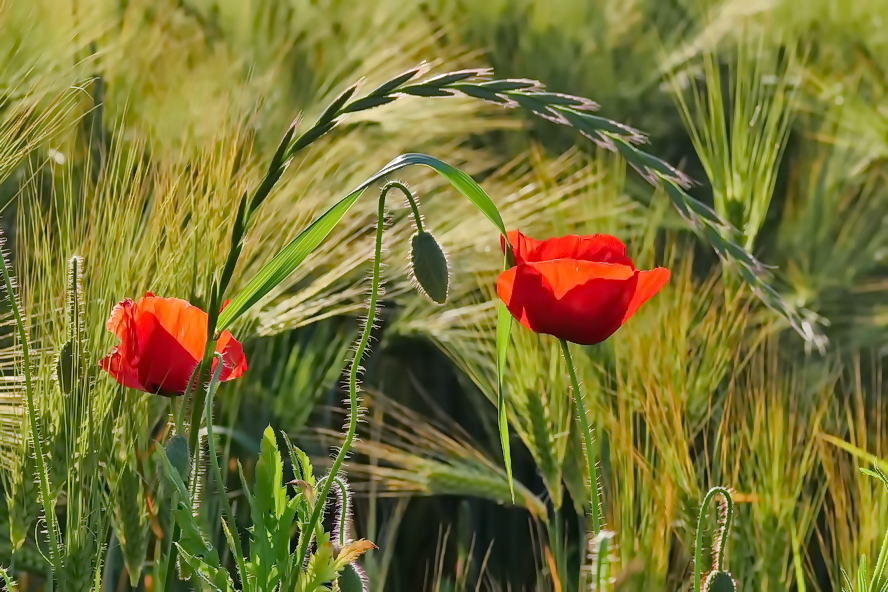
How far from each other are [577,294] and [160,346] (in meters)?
0.20

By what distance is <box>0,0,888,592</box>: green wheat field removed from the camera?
53 centimetres

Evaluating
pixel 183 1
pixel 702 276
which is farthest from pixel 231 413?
pixel 702 276

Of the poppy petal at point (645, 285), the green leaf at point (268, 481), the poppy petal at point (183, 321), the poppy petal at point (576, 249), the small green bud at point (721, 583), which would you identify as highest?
the poppy petal at point (576, 249)

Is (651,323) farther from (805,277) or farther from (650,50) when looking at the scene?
(650,50)

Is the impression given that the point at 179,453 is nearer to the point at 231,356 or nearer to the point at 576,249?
the point at 231,356

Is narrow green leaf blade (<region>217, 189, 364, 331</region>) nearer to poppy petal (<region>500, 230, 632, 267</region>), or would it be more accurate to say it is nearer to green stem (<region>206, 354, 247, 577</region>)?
green stem (<region>206, 354, 247, 577</region>)

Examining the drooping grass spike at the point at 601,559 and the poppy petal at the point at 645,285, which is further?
the poppy petal at the point at 645,285

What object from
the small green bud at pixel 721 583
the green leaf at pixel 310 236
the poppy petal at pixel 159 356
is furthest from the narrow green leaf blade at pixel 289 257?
the small green bud at pixel 721 583

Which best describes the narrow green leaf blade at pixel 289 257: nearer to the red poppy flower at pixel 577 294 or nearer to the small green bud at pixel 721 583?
the red poppy flower at pixel 577 294

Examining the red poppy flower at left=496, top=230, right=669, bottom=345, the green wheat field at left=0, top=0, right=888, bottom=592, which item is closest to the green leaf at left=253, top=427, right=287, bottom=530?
the green wheat field at left=0, top=0, right=888, bottom=592

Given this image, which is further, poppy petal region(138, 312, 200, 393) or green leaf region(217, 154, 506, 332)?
poppy petal region(138, 312, 200, 393)

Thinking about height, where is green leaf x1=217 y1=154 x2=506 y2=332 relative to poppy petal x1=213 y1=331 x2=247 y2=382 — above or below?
above

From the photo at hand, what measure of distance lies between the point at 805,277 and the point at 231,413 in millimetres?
748

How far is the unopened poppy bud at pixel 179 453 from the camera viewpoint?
513mm
